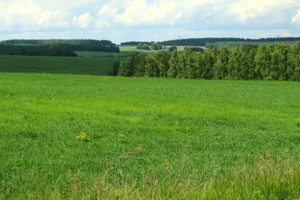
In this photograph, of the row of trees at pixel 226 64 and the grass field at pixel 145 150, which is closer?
the grass field at pixel 145 150

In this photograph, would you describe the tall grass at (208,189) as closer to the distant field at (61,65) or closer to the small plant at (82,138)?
the small plant at (82,138)

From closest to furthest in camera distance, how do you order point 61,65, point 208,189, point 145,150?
point 208,189
point 145,150
point 61,65

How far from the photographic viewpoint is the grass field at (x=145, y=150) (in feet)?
18.6

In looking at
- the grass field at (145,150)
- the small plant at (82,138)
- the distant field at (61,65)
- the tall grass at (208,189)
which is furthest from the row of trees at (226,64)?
the tall grass at (208,189)

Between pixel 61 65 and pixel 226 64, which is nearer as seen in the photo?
pixel 226 64

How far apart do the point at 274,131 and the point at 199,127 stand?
11.2ft

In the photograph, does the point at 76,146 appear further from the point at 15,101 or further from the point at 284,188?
the point at 15,101

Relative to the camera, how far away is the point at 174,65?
79.5 meters

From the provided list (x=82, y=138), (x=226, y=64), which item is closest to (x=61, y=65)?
(x=226, y=64)

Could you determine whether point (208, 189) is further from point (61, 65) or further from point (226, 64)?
point (61, 65)

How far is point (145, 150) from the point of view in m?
10.5

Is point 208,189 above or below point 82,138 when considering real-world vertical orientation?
above

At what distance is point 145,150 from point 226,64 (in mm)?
62972

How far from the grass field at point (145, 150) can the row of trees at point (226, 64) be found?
148 ft
